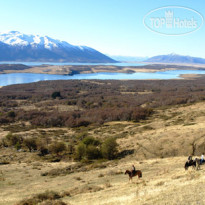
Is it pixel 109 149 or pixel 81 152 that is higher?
pixel 109 149

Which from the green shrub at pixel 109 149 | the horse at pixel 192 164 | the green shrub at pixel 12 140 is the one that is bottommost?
the green shrub at pixel 12 140

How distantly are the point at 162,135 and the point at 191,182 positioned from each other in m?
14.2

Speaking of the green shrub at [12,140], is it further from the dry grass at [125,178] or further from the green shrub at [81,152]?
the green shrub at [81,152]

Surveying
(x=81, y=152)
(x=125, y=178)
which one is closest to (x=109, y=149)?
(x=81, y=152)

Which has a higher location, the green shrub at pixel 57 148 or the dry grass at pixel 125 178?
the dry grass at pixel 125 178

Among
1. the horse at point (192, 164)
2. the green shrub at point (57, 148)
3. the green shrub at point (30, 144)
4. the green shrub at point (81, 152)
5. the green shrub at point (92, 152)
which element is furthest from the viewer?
the green shrub at point (30, 144)

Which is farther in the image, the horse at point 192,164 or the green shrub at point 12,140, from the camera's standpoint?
the green shrub at point 12,140

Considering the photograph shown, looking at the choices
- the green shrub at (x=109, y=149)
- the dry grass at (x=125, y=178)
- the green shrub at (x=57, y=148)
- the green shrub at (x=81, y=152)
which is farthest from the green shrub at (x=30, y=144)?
the green shrub at (x=109, y=149)

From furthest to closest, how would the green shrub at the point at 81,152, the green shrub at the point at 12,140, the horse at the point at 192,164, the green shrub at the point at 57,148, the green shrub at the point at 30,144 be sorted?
the green shrub at the point at 12,140, the green shrub at the point at 30,144, the green shrub at the point at 57,148, the green shrub at the point at 81,152, the horse at the point at 192,164

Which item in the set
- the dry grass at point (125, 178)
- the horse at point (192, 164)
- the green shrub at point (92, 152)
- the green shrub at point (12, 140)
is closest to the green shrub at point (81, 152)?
the green shrub at point (92, 152)

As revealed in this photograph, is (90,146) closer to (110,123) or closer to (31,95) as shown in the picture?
(110,123)

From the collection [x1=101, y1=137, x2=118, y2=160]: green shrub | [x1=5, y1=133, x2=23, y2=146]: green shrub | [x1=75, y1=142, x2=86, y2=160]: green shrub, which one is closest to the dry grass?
[x1=101, y1=137, x2=118, y2=160]: green shrub

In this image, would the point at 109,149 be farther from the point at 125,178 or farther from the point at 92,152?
the point at 125,178

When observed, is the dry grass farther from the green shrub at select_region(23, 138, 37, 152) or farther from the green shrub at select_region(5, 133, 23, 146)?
the green shrub at select_region(5, 133, 23, 146)
